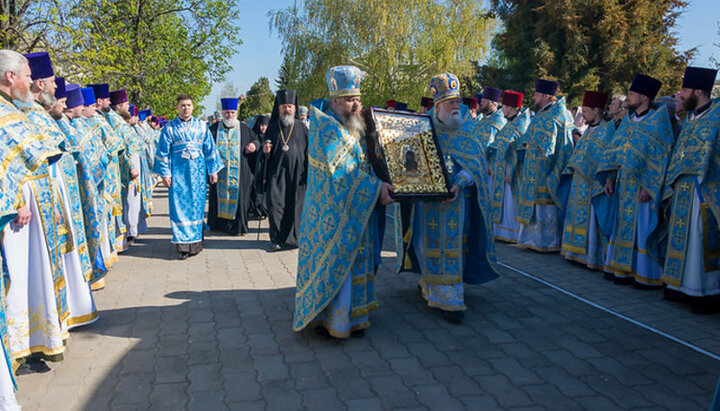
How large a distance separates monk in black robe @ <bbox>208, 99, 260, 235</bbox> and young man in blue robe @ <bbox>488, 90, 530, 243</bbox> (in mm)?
3770

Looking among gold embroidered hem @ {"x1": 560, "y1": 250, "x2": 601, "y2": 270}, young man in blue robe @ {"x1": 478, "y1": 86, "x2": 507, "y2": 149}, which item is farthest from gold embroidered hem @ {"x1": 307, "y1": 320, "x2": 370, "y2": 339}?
young man in blue robe @ {"x1": 478, "y1": 86, "x2": 507, "y2": 149}

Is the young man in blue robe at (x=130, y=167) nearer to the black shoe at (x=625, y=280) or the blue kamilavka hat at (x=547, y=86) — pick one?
the blue kamilavka hat at (x=547, y=86)

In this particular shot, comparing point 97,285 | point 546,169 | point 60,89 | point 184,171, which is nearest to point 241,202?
point 184,171

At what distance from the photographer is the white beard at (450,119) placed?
465 centimetres

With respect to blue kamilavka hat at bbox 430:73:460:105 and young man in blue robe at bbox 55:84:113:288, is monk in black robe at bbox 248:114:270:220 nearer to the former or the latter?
young man in blue robe at bbox 55:84:113:288

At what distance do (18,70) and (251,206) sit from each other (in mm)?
6599

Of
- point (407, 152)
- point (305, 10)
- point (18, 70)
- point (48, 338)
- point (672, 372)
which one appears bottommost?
point (672, 372)

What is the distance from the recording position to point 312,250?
4.16 metres

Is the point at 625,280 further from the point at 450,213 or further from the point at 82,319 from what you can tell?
the point at 82,319

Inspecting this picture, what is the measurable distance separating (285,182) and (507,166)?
11.0 feet

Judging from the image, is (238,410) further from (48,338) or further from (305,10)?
(305,10)

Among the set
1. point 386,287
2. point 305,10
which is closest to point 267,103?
point 305,10

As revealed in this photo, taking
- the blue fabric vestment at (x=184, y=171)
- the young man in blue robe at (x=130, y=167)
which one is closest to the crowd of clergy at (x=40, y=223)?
the blue fabric vestment at (x=184, y=171)

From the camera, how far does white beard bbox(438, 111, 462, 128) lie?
4652mm
